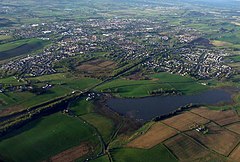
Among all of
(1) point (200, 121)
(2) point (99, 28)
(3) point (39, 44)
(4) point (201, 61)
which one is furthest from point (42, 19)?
(1) point (200, 121)

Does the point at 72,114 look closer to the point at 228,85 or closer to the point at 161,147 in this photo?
the point at 161,147

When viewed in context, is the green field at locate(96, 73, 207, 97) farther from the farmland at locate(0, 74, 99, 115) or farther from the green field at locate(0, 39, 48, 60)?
the green field at locate(0, 39, 48, 60)

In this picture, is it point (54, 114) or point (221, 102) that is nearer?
point (54, 114)

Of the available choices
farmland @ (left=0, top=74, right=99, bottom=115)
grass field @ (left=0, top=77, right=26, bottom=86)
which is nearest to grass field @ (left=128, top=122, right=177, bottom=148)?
farmland @ (left=0, top=74, right=99, bottom=115)

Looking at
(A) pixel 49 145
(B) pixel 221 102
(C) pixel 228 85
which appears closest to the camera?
(A) pixel 49 145

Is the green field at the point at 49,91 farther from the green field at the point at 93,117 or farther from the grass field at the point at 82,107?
the green field at the point at 93,117

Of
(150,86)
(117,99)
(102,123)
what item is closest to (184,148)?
(102,123)

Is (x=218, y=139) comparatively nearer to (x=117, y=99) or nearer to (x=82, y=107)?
(x=117, y=99)
